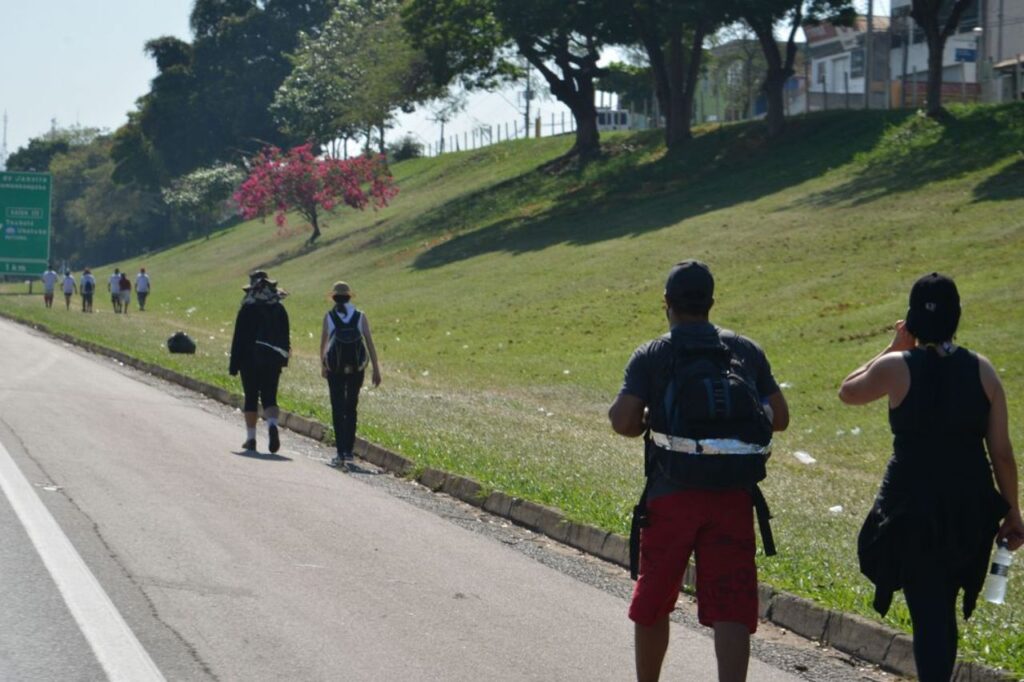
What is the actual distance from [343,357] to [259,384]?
48.9 inches

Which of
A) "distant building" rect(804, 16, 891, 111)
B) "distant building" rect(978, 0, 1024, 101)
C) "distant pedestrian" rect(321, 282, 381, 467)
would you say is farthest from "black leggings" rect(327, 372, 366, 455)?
"distant building" rect(804, 16, 891, 111)

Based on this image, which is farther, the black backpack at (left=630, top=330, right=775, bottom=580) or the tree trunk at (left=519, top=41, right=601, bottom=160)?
the tree trunk at (left=519, top=41, right=601, bottom=160)

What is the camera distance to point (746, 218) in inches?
1811

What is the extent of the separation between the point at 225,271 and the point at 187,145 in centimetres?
4263

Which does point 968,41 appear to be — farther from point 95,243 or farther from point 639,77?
point 95,243

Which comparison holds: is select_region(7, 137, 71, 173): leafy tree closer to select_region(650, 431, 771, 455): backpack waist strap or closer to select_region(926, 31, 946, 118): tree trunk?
select_region(926, 31, 946, 118): tree trunk

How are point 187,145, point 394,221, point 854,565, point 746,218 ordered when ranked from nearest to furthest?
point 854,565 < point 746,218 < point 394,221 < point 187,145

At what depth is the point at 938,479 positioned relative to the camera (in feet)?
20.3

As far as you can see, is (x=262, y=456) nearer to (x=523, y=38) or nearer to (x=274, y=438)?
(x=274, y=438)

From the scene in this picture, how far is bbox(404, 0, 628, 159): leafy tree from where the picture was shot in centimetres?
5697

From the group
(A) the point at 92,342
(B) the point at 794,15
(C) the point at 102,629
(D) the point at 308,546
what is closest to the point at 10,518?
(D) the point at 308,546

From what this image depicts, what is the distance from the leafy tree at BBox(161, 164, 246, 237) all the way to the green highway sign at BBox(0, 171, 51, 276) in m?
54.6

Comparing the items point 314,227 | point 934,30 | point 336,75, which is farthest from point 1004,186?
point 336,75

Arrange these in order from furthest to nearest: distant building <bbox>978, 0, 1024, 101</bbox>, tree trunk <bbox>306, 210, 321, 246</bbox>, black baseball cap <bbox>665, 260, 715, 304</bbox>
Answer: tree trunk <bbox>306, 210, 321, 246</bbox>, distant building <bbox>978, 0, 1024, 101</bbox>, black baseball cap <bbox>665, 260, 715, 304</bbox>
